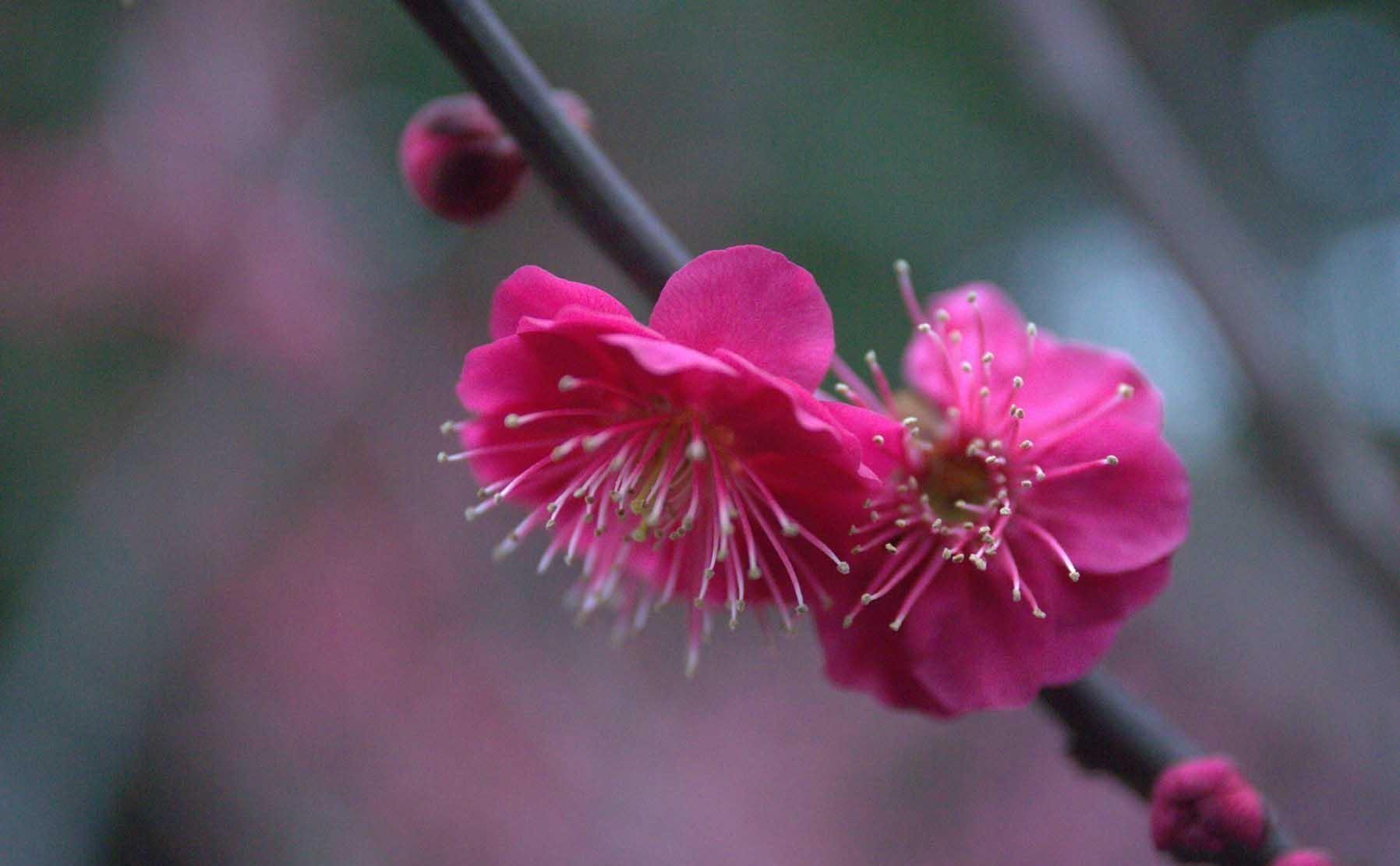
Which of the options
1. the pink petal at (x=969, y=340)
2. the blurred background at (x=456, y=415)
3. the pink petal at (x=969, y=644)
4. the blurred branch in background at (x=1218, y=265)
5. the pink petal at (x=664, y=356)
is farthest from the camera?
the blurred background at (x=456, y=415)

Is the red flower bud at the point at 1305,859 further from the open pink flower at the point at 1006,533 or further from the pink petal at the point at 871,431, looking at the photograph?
the pink petal at the point at 871,431

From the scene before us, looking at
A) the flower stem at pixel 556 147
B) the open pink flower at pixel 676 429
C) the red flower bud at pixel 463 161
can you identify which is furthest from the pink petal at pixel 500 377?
the red flower bud at pixel 463 161

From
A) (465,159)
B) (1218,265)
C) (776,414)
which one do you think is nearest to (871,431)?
(776,414)

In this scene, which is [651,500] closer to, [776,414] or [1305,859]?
[776,414]

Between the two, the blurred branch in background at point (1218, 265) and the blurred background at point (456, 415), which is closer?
the blurred branch in background at point (1218, 265)

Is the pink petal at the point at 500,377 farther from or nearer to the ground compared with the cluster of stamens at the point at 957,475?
farther from the ground

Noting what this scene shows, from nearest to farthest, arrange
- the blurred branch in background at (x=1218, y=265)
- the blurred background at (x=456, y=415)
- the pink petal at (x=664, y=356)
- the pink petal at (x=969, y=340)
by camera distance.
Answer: the pink petal at (x=664, y=356) → the pink petal at (x=969, y=340) → the blurred branch in background at (x=1218, y=265) → the blurred background at (x=456, y=415)

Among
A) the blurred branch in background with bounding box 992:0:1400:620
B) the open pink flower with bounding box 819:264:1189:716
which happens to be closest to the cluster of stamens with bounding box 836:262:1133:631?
the open pink flower with bounding box 819:264:1189:716
